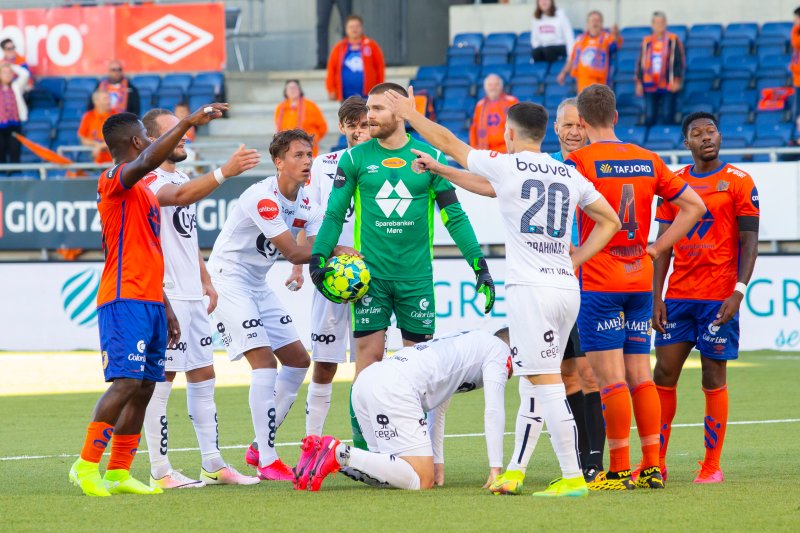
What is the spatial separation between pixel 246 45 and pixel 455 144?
20.4 meters

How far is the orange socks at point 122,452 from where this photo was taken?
7.43m

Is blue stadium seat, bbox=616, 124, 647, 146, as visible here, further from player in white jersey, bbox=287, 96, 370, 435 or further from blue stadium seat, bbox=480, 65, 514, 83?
player in white jersey, bbox=287, 96, 370, 435

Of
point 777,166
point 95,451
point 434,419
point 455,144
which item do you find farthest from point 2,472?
point 777,166

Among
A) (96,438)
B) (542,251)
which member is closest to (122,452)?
(96,438)

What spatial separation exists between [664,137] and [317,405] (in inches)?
482

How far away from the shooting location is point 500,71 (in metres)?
22.3

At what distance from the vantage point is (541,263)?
22.8 ft

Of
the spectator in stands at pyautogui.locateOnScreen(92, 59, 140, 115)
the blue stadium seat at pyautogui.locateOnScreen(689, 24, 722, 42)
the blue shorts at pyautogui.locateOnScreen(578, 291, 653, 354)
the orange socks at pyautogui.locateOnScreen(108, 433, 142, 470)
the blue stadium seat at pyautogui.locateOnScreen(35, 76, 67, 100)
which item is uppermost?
the blue stadium seat at pyautogui.locateOnScreen(689, 24, 722, 42)

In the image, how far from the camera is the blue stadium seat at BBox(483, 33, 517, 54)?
23.2 metres

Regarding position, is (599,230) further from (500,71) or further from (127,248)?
(500,71)

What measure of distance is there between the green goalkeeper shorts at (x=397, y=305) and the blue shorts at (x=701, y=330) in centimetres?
147

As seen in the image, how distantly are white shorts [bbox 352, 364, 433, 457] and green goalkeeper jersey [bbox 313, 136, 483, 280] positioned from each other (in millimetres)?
776

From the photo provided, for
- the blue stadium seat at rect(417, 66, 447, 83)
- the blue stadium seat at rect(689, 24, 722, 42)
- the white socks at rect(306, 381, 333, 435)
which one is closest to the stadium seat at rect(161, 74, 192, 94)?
the blue stadium seat at rect(417, 66, 447, 83)

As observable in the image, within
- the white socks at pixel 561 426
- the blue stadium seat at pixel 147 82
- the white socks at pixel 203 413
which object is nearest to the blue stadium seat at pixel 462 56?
the blue stadium seat at pixel 147 82
